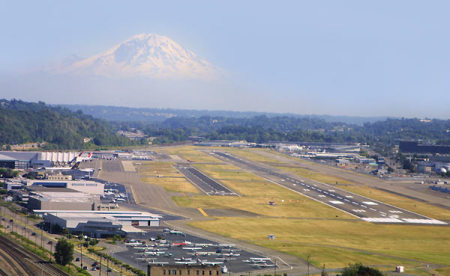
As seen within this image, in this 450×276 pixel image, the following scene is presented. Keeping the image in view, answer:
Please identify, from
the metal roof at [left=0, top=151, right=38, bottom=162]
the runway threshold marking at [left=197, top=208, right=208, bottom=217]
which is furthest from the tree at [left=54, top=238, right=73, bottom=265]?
the metal roof at [left=0, top=151, right=38, bottom=162]

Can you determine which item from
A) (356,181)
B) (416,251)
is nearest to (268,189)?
(356,181)

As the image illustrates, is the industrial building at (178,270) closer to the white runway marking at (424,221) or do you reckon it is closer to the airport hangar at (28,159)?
the white runway marking at (424,221)

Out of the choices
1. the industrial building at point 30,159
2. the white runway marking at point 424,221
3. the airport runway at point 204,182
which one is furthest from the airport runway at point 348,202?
the industrial building at point 30,159

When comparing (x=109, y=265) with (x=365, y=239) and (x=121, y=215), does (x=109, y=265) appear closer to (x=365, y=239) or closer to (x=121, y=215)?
(x=121, y=215)

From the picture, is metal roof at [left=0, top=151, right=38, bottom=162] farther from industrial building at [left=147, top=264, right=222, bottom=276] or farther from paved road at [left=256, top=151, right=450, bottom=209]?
industrial building at [left=147, top=264, right=222, bottom=276]

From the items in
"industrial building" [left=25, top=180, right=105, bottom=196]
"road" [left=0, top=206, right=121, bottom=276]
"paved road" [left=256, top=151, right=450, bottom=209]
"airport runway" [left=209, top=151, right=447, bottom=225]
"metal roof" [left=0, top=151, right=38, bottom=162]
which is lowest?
"road" [left=0, top=206, right=121, bottom=276]
